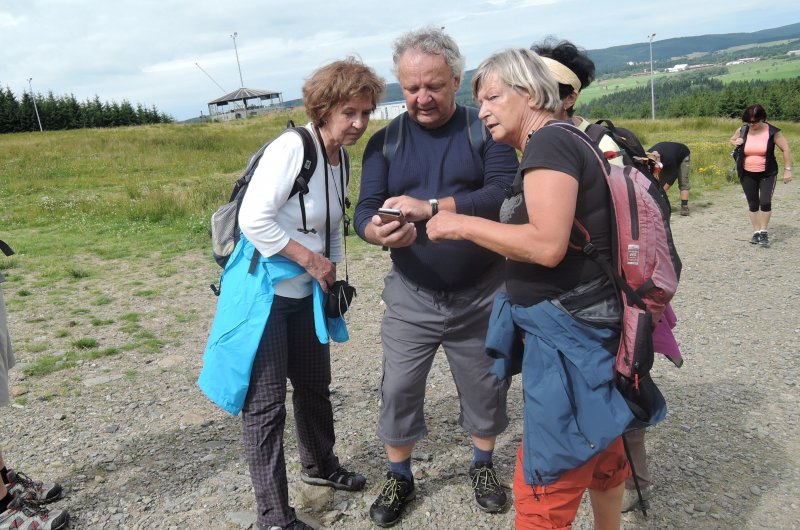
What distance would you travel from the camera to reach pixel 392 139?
284 centimetres

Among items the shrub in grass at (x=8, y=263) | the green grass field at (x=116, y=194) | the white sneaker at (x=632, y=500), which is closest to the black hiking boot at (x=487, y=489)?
the white sneaker at (x=632, y=500)

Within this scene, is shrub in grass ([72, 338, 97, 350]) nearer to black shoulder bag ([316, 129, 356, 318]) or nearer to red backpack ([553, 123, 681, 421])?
black shoulder bag ([316, 129, 356, 318])

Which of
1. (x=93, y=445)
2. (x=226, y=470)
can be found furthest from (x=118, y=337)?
(x=226, y=470)

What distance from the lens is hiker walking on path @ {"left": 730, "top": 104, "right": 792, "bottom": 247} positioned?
26.5 feet

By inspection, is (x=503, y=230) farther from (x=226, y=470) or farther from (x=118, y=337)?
(x=118, y=337)

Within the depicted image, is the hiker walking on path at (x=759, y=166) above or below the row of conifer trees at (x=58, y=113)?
below

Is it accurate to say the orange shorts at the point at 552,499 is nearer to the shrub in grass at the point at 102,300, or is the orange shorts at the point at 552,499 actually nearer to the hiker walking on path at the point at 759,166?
the shrub in grass at the point at 102,300

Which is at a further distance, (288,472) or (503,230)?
(288,472)

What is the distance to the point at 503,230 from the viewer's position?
6.31ft

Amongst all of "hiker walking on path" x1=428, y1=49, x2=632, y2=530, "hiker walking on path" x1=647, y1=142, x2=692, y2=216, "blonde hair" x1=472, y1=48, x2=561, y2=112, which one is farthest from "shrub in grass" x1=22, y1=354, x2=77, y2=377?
"hiker walking on path" x1=647, y1=142, x2=692, y2=216

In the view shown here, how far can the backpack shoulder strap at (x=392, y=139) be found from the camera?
2822 mm

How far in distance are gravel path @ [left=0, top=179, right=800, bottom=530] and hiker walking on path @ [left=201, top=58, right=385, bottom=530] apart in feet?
1.78

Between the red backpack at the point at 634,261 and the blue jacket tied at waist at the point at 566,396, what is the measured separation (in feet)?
0.22

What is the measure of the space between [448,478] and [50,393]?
10.1 ft
